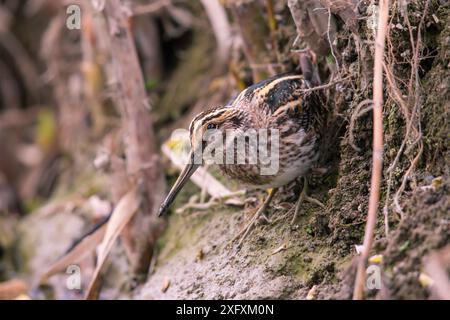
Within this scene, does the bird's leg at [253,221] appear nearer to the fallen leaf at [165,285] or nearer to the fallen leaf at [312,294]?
the fallen leaf at [165,285]

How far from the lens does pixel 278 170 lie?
2973 mm

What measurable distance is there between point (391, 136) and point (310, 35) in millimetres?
711

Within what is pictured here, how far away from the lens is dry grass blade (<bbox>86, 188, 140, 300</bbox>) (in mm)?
3516

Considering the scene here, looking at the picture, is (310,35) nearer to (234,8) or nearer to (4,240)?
(234,8)

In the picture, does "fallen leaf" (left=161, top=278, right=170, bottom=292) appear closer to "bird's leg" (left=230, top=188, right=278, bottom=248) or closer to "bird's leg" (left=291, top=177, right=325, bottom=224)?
"bird's leg" (left=230, top=188, right=278, bottom=248)

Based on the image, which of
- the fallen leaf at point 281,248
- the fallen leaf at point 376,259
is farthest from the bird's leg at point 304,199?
the fallen leaf at point 376,259

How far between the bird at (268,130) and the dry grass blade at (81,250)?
787 mm

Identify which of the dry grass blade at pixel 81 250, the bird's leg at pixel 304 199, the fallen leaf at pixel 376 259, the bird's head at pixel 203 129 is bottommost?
the dry grass blade at pixel 81 250

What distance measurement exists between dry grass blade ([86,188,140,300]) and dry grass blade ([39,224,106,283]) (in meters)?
0.07

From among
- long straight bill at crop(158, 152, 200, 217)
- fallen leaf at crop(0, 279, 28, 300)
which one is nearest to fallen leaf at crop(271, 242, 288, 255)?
long straight bill at crop(158, 152, 200, 217)

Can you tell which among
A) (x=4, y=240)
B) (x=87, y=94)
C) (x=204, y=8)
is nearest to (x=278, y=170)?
(x=204, y=8)

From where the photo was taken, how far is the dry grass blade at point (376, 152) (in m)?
2.30

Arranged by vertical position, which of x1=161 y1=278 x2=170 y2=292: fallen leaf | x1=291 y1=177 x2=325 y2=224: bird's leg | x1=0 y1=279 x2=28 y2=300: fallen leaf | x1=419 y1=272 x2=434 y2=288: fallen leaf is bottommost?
x1=0 y1=279 x2=28 y2=300: fallen leaf

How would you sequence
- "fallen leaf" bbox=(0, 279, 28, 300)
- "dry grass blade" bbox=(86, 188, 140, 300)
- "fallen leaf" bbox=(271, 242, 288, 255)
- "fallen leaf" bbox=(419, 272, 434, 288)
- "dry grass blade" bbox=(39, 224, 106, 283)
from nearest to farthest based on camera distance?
"fallen leaf" bbox=(419, 272, 434, 288) < "fallen leaf" bbox=(271, 242, 288, 255) < "dry grass blade" bbox=(86, 188, 140, 300) < "dry grass blade" bbox=(39, 224, 106, 283) < "fallen leaf" bbox=(0, 279, 28, 300)
